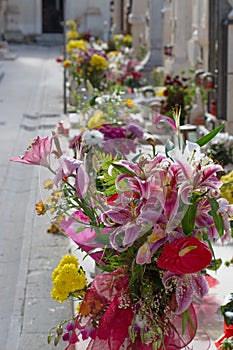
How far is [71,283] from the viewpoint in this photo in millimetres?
3375

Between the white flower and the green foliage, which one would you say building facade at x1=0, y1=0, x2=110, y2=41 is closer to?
the white flower

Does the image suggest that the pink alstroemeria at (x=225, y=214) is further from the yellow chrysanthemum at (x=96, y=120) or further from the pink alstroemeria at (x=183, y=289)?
the yellow chrysanthemum at (x=96, y=120)

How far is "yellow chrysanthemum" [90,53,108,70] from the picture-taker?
12086mm

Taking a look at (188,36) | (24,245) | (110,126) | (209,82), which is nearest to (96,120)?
(110,126)

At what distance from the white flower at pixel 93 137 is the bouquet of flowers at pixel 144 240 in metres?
2.66

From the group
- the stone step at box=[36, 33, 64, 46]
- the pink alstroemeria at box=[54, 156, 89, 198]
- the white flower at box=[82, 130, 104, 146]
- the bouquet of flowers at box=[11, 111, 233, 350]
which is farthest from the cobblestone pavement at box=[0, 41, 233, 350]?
the stone step at box=[36, 33, 64, 46]

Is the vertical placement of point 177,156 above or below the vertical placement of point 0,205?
above

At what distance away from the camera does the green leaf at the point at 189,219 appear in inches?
122

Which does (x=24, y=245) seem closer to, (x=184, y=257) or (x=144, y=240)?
(x=144, y=240)

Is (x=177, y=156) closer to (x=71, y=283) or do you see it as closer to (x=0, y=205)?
(x=71, y=283)

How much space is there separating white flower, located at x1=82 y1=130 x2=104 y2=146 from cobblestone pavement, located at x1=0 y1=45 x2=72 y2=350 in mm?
903

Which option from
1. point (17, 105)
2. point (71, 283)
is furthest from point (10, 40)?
point (71, 283)

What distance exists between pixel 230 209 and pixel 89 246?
54 centimetres

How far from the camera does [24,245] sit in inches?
271
